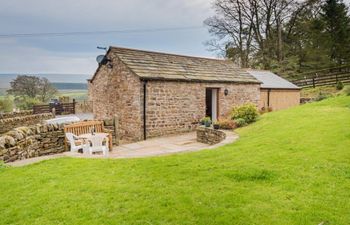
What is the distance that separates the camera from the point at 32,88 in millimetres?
44031

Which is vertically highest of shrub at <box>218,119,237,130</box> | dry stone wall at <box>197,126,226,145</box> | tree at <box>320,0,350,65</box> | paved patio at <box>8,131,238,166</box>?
tree at <box>320,0,350,65</box>

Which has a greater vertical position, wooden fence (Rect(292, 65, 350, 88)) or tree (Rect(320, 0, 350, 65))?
tree (Rect(320, 0, 350, 65))

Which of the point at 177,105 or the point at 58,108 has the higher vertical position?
the point at 177,105

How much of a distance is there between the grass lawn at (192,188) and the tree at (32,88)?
138ft

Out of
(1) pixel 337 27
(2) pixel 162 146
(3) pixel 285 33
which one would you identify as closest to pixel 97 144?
(2) pixel 162 146

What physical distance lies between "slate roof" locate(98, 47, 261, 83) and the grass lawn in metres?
7.81

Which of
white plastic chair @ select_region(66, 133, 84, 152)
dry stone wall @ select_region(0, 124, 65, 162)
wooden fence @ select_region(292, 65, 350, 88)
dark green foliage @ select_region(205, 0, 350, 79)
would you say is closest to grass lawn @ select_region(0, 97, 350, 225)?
dry stone wall @ select_region(0, 124, 65, 162)

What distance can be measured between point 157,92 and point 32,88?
37.2 m

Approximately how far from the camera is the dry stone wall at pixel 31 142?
7.44 m

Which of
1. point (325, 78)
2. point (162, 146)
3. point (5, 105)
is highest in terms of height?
point (325, 78)

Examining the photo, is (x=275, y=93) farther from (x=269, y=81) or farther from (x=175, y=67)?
(x=175, y=67)

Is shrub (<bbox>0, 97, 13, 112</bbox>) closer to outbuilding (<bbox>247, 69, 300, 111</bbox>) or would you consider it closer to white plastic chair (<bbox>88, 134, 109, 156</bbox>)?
white plastic chair (<bbox>88, 134, 109, 156</bbox>)

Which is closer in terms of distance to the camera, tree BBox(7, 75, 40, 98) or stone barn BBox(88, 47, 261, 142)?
stone barn BBox(88, 47, 261, 142)

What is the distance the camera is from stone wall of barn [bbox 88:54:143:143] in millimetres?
Answer: 13633
